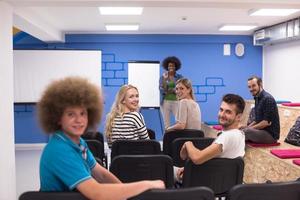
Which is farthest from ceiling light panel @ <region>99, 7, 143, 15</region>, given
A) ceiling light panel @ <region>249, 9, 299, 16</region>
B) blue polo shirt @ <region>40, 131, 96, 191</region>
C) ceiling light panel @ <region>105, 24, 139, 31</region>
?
blue polo shirt @ <region>40, 131, 96, 191</region>

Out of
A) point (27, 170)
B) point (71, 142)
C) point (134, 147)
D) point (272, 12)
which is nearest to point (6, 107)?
point (134, 147)

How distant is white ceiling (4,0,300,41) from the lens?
134 inches

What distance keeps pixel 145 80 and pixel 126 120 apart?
13.2 feet

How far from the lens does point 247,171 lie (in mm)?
4051

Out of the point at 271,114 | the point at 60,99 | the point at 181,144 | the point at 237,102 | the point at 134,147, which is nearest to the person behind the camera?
the point at 60,99

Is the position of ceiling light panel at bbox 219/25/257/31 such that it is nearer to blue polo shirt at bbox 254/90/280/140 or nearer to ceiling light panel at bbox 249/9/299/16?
ceiling light panel at bbox 249/9/299/16

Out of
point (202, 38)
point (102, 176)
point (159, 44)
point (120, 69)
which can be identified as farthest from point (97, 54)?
point (102, 176)

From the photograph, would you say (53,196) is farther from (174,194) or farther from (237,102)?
(237,102)

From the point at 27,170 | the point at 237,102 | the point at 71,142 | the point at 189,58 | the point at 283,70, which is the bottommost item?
the point at 27,170

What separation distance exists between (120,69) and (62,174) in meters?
5.89

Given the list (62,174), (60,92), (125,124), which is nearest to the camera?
(62,174)

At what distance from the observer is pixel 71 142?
1377 millimetres

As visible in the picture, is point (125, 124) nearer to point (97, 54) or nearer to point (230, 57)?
point (97, 54)

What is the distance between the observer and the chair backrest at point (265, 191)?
1.45 meters
